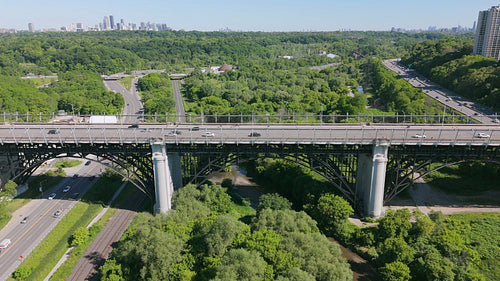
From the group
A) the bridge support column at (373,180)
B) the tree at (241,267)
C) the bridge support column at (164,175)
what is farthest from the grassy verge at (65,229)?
the bridge support column at (373,180)

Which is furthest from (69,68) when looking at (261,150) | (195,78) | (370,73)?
(261,150)

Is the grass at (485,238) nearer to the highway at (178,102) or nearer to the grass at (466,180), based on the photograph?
the grass at (466,180)

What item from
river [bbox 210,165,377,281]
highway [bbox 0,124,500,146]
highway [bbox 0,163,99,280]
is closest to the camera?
river [bbox 210,165,377,281]

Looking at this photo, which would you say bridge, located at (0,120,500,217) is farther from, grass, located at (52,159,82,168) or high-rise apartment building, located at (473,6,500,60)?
high-rise apartment building, located at (473,6,500,60)

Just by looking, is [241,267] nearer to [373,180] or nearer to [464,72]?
[373,180]

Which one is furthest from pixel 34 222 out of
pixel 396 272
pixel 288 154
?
pixel 396 272

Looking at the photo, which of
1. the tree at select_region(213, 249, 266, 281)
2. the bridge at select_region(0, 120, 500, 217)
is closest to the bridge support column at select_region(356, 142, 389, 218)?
the bridge at select_region(0, 120, 500, 217)

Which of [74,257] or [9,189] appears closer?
[74,257]
